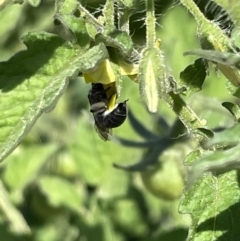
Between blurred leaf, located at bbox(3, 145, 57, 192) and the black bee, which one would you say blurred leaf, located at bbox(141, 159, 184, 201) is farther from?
the black bee

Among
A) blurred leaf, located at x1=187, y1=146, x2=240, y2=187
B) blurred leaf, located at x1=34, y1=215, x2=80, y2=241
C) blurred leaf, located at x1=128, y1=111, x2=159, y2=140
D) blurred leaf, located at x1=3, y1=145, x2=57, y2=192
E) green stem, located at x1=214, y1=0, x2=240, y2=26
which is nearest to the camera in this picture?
blurred leaf, located at x1=187, y1=146, x2=240, y2=187

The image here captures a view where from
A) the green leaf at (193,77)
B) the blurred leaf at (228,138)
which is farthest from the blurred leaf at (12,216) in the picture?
the blurred leaf at (228,138)

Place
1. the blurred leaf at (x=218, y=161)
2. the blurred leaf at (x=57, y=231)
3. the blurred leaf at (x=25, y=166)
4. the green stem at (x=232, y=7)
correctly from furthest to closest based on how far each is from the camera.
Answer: the blurred leaf at (x=25, y=166) → the blurred leaf at (x=57, y=231) → the green stem at (x=232, y=7) → the blurred leaf at (x=218, y=161)

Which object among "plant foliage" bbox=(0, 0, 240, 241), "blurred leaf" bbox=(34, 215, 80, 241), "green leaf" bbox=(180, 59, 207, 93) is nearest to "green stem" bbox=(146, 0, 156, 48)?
"plant foliage" bbox=(0, 0, 240, 241)

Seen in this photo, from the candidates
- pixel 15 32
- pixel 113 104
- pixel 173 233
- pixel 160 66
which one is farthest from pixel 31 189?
pixel 160 66

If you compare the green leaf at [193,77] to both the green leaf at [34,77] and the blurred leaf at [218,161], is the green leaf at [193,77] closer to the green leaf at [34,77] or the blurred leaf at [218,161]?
the green leaf at [34,77]

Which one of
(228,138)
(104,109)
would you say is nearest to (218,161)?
(228,138)

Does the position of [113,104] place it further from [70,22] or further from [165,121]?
[165,121]
